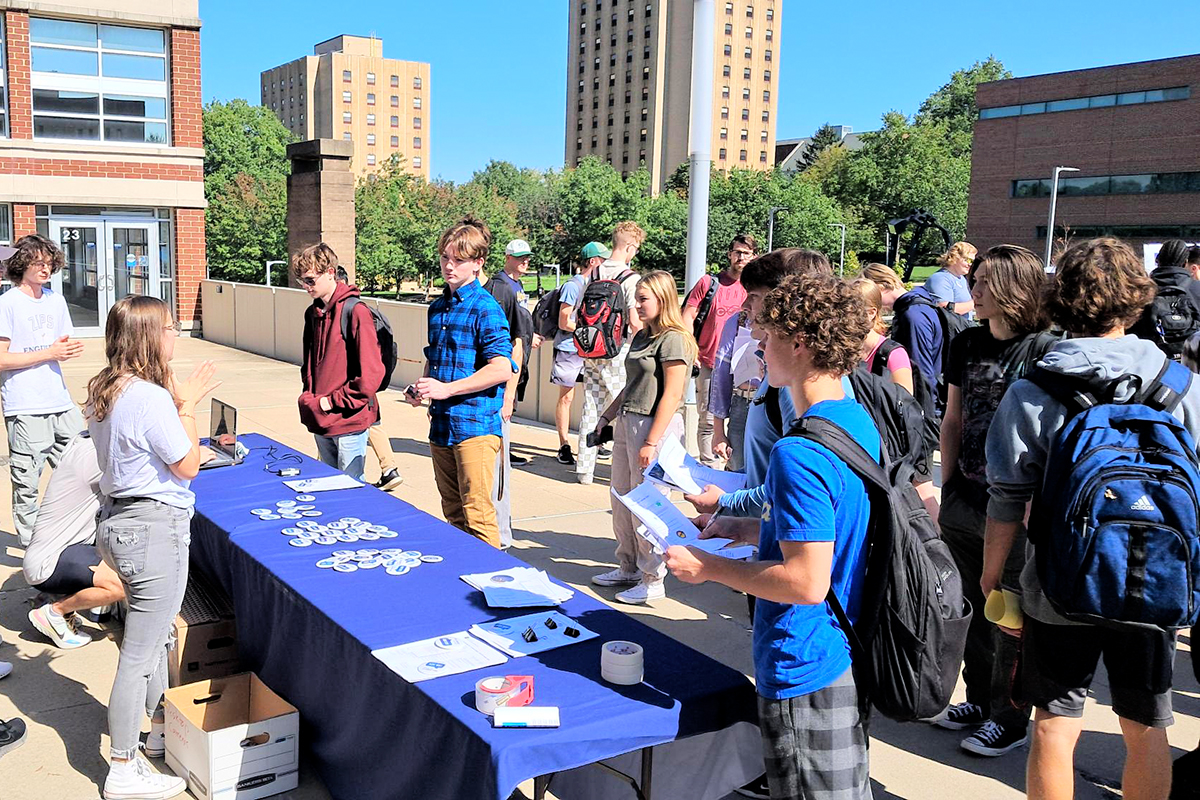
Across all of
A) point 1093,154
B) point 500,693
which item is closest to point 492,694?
point 500,693

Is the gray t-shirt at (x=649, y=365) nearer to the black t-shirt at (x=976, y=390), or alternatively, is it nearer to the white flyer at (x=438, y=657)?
the black t-shirt at (x=976, y=390)

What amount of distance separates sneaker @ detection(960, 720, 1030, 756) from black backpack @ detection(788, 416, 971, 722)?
180 centimetres

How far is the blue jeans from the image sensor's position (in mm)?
5984

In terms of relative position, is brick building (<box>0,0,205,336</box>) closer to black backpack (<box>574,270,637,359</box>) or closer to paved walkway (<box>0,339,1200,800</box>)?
paved walkway (<box>0,339,1200,800</box>)

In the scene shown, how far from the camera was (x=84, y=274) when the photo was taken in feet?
69.9

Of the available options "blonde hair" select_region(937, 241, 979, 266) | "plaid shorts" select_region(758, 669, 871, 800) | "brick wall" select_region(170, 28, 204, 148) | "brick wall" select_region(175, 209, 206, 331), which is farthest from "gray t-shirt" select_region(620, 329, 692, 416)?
"brick wall" select_region(170, 28, 204, 148)

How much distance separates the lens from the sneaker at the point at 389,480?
824cm

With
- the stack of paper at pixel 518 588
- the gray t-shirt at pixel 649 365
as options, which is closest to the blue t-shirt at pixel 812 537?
the stack of paper at pixel 518 588

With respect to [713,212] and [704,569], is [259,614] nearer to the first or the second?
[704,569]

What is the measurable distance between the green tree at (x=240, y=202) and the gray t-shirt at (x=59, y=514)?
29.1m

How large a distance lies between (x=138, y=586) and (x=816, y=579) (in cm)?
249

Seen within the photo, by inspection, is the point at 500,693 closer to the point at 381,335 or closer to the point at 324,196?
the point at 381,335

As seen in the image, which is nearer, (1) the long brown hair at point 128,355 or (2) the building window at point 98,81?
(1) the long brown hair at point 128,355

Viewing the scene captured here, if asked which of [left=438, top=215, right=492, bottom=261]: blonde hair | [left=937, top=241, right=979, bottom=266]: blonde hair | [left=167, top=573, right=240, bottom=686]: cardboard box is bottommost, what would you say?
[left=167, top=573, right=240, bottom=686]: cardboard box
